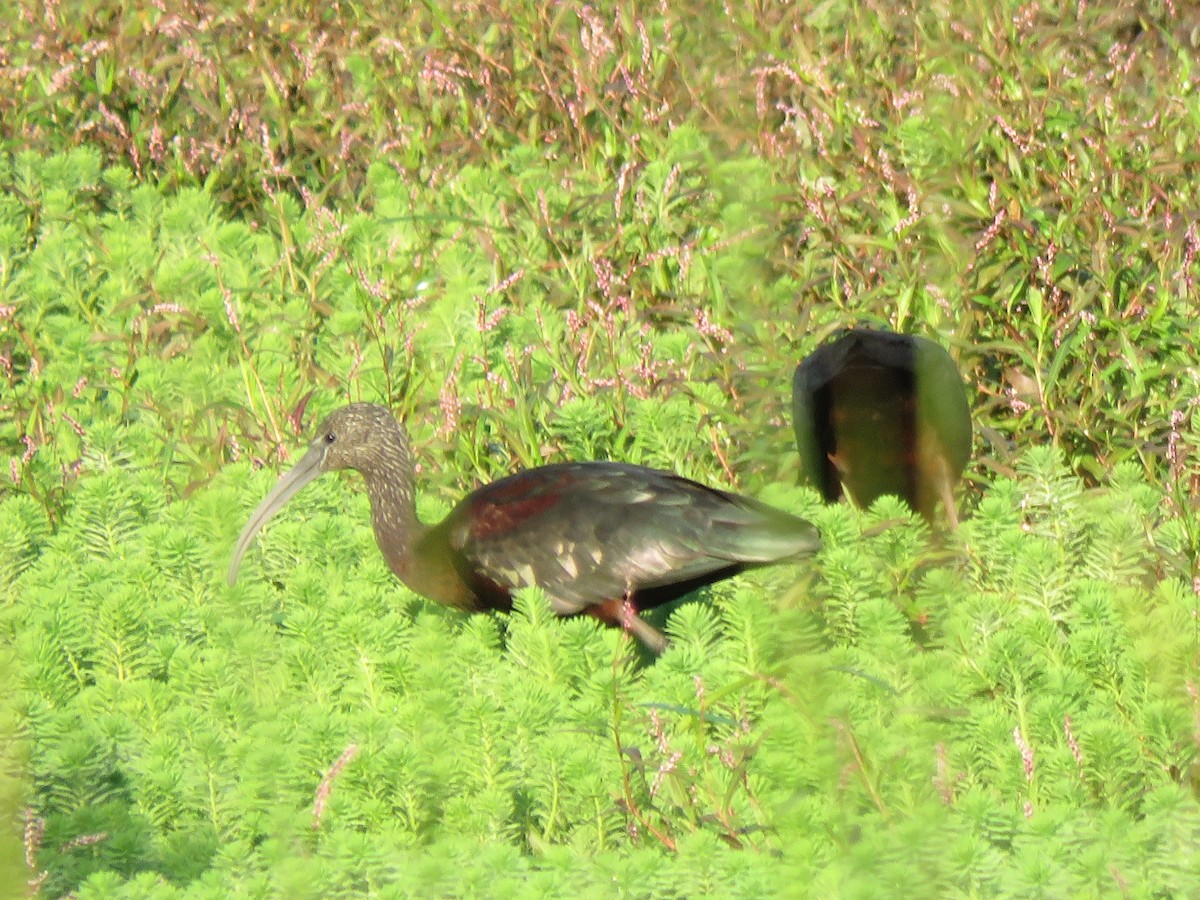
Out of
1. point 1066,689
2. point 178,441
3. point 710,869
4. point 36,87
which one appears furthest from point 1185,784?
point 36,87

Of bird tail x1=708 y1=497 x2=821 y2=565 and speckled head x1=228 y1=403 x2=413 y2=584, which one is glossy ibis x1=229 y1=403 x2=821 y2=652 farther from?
speckled head x1=228 y1=403 x2=413 y2=584

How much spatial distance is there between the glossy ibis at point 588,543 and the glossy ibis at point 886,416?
42 centimetres

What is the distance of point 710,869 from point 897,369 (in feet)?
7.14

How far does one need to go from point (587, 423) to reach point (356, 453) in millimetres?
703

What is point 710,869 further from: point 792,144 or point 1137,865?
point 792,144

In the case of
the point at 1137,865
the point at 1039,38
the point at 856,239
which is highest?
the point at 1039,38

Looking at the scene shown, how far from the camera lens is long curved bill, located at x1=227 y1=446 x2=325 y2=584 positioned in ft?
17.1

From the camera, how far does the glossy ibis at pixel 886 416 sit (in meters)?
5.05

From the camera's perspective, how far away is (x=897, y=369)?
16.6ft

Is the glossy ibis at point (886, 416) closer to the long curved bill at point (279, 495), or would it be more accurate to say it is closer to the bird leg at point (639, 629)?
the bird leg at point (639, 629)

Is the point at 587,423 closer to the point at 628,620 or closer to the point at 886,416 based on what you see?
the point at 628,620

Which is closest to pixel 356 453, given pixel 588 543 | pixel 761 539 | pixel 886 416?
pixel 588 543

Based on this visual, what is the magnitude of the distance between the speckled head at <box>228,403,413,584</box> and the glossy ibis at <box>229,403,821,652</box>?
19cm

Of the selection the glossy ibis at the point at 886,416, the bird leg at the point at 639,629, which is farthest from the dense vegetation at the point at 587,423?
the glossy ibis at the point at 886,416
